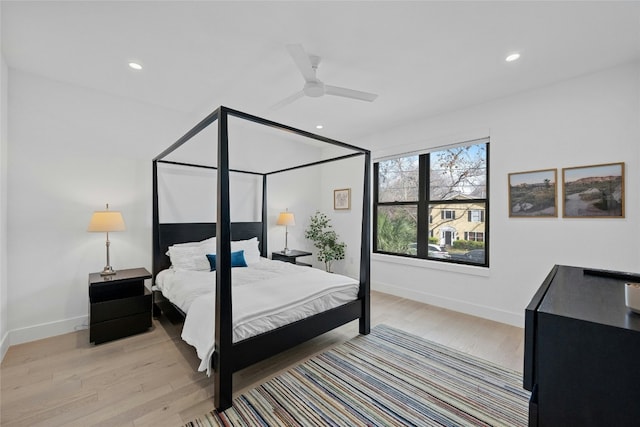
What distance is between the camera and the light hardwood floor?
1.76m

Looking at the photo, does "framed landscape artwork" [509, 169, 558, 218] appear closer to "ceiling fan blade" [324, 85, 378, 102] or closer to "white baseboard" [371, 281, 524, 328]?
"white baseboard" [371, 281, 524, 328]

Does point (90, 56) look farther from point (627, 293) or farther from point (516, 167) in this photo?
point (516, 167)

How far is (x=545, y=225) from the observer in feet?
9.54

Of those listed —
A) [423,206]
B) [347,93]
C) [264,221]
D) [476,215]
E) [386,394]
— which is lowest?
[386,394]

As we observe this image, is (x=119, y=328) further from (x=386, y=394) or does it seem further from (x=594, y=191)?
(x=594, y=191)

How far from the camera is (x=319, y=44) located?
2.20m

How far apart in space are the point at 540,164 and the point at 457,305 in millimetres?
1960

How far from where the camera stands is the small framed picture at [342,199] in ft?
16.4

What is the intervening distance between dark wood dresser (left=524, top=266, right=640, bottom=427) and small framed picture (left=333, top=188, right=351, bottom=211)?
4026 millimetres

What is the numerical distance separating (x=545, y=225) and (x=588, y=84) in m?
1.44

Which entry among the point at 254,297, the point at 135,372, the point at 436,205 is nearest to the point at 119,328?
the point at 135,372

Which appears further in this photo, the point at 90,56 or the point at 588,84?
the point at 588,84

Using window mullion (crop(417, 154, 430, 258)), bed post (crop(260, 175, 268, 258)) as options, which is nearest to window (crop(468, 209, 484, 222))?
window mullion (crop(417, 154, 430, 258))

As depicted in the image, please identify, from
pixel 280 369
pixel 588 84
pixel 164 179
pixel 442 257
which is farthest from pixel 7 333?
pixel 588 84
